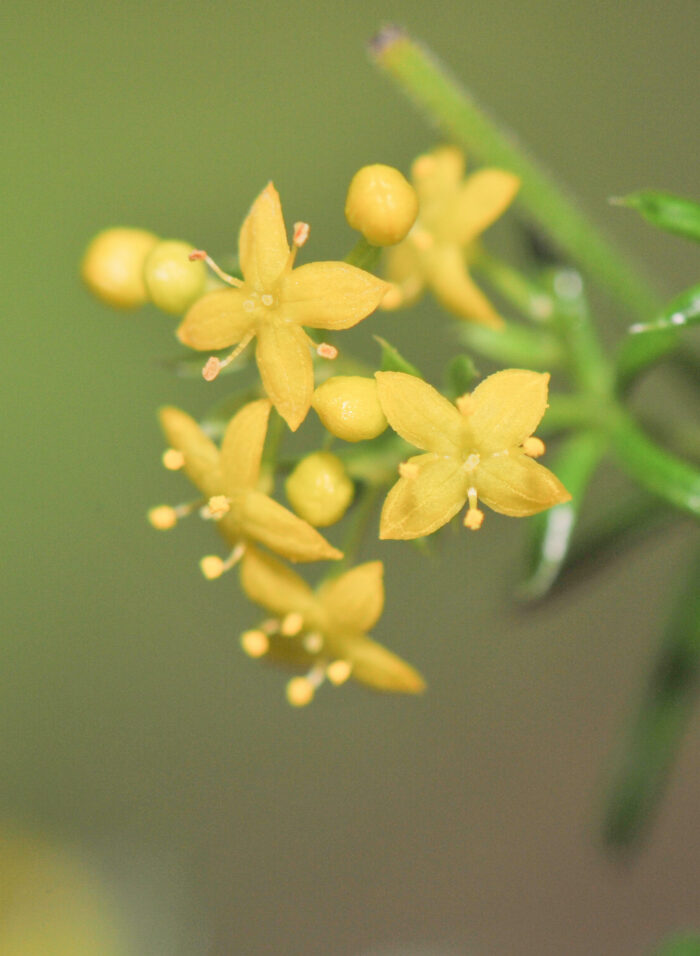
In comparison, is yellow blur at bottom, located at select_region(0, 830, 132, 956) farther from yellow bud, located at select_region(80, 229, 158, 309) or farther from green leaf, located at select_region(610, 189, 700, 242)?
green leaf, located at select_region(610, 189, 700, 242)

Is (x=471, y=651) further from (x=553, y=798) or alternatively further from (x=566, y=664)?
(x=553, y=798)

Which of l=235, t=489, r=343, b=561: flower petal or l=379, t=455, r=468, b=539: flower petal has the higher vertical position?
l=379, t=455, r=468, b=539: flower petal

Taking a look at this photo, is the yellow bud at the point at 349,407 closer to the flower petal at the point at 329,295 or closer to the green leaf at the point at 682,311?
the flower petal at the point at 329,295

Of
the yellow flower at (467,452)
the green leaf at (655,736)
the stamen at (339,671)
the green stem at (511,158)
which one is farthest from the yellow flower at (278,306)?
the green leaf at (655,736)

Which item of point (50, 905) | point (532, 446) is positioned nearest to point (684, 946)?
point (532, 446)

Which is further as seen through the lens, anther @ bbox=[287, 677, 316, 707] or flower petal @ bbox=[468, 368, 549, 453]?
anther @ bbox=[287, 677, 316, 707]

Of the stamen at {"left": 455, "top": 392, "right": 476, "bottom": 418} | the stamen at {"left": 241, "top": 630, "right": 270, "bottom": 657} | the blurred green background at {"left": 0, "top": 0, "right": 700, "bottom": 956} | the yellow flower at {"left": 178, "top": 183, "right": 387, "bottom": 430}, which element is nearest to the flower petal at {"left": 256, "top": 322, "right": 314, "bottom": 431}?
the yellow flower at {"left": 178, "top": 183, "right": 387, "bottom": 430}
